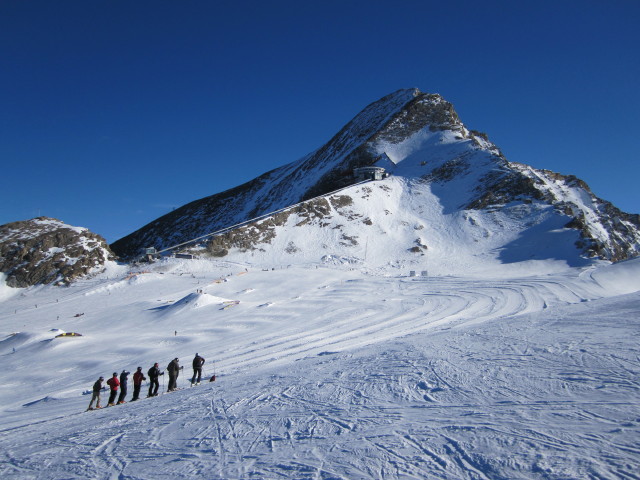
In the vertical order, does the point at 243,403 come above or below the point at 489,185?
below

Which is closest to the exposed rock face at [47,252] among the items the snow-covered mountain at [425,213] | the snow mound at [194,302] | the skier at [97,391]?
the snow-covered mountain at [425,213]

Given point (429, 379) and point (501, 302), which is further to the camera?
point (501, 302)

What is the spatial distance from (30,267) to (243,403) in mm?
34363

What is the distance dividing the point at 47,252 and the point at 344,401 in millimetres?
37580

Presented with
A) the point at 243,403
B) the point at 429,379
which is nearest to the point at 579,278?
the point at 429,379

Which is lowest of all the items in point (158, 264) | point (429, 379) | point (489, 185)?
point (429, 379)

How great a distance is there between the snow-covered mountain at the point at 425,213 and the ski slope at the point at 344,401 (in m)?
21.1

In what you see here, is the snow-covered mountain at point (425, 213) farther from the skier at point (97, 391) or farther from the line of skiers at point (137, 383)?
the skier at point (97, 391)

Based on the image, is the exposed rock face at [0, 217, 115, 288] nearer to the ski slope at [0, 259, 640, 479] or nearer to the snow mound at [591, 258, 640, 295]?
the ski slope at [0, 259, 640, 479]

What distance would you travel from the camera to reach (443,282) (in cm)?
2952

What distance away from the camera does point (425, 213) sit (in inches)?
2014

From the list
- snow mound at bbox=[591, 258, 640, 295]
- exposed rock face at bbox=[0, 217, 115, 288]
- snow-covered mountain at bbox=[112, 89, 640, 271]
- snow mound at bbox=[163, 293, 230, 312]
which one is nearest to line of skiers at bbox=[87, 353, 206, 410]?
snow mound at bbox=[163, 293, 230, 312]

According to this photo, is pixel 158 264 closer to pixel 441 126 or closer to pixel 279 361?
pixel 279 361

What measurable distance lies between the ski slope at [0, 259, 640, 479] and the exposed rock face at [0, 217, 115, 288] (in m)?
15.5
